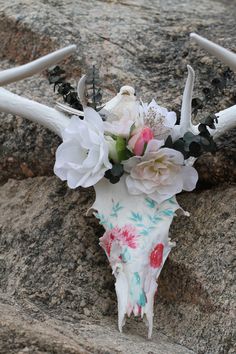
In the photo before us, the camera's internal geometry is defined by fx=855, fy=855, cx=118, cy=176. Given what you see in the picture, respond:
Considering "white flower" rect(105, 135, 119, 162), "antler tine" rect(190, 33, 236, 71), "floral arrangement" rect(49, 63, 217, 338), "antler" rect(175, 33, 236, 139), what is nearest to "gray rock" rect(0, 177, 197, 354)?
"floral arrangement" rect(49, 63, 217, 338)

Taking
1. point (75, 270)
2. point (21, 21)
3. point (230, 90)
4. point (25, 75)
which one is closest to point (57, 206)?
point (75, 270)

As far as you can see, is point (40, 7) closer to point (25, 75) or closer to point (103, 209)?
point (25, 75)

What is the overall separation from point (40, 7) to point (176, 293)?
1219mm

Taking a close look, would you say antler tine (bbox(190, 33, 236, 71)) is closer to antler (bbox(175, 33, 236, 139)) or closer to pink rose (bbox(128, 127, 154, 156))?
antler (bbox(175, 33, 236, 139))

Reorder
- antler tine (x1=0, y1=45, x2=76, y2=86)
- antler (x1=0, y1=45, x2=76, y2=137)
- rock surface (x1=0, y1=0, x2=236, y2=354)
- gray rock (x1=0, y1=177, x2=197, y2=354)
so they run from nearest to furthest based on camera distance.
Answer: gray rock (x1=0, y1=177, x2=197, y2=354) → rock surface (x1=0, y1=0, x2=236, y2=354) → antler tine (x1=0, y1=45, x2=76, y2=86) → antler (x1=0, y1=45, x2=76, y2=137)

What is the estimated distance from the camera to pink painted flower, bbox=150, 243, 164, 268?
193 centimetres

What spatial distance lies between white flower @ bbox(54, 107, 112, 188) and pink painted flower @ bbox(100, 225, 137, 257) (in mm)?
124

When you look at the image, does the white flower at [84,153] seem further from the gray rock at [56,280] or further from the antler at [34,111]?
the gray rock at [56,280]

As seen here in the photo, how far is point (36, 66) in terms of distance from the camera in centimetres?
204

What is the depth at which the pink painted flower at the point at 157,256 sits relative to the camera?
1.93 meters

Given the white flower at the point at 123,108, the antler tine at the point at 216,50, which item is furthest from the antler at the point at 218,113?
the white flower at the point at 123,108

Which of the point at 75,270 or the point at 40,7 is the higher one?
the point at 40,7

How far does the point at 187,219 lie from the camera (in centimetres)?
219

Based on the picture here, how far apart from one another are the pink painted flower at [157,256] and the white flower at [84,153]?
0.69 feet
